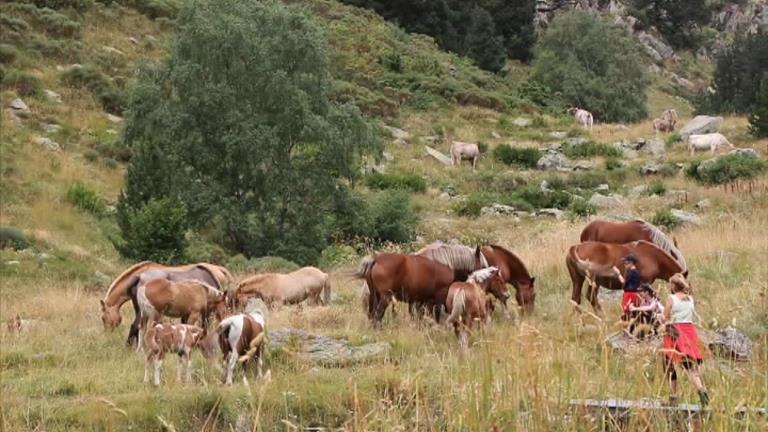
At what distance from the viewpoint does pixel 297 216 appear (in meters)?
22.0

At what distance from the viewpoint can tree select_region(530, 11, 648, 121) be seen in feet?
167

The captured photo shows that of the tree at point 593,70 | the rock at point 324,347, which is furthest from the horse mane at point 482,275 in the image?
the tree at point 593,70

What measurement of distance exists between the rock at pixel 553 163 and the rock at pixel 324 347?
24819mm

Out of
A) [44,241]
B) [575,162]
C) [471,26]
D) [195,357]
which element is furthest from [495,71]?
[195,357]

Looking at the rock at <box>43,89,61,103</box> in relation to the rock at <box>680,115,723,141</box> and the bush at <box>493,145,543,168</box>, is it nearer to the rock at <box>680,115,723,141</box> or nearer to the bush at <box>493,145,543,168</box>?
the bush at <box>493,145,543,168</box>

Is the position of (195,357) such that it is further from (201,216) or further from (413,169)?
(413,169)

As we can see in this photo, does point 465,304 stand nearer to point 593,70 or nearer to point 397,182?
point 397,182

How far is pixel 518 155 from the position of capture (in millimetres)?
35594

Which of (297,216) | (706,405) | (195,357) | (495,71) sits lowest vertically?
(495,71)

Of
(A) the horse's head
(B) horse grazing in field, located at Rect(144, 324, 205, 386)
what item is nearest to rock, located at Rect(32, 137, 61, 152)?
(A) the horse's head

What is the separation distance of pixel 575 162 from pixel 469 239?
12.9m

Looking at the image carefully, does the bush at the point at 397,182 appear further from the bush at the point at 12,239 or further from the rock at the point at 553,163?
the bush at the point at 12,239

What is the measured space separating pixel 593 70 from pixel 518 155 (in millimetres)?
19867

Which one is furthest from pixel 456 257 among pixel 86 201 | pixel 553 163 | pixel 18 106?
pixel 553 163
